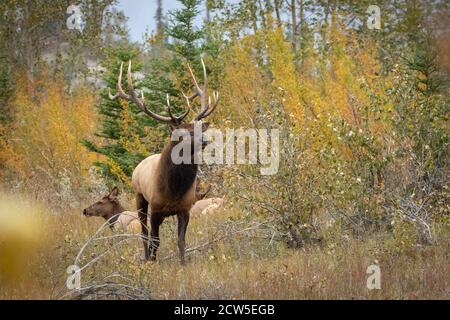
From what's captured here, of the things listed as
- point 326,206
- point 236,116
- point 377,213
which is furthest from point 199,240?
point 236,116

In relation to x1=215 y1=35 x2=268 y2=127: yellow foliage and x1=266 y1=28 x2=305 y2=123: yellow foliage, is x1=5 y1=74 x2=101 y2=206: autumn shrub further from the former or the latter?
x1=266 y1=28 x2=305 y2=123: yellow foliage

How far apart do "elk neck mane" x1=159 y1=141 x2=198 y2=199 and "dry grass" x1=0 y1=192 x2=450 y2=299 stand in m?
0.90

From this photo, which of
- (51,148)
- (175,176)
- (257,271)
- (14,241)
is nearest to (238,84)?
(51,148)

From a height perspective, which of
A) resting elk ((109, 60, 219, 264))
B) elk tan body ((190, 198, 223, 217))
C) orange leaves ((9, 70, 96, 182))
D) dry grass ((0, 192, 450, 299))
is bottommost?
dry grass ((0, 192, 450, 299))

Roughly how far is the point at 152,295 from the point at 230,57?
43.7 ft

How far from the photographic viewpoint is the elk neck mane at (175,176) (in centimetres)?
924

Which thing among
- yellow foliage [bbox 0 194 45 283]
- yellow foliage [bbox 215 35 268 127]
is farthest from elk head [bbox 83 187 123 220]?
yellow foliage [bbox 0 194 45 283]

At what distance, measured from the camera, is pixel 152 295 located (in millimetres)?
6781

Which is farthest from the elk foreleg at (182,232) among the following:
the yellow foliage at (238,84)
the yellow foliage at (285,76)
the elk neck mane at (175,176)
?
the yellow foliage at (238,84)

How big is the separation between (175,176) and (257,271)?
2.00 meters

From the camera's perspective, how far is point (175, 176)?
9250 millimetres

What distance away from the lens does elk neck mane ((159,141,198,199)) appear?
9242 mm

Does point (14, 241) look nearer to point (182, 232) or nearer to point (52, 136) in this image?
point (182, 232)

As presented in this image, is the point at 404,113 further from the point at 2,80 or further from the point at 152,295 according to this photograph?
the point at 2,80
